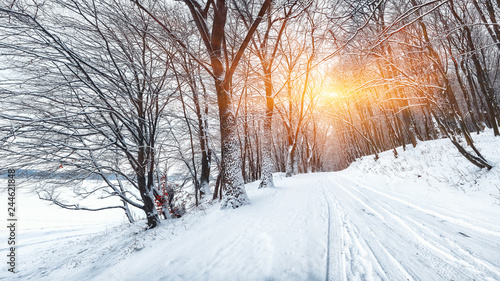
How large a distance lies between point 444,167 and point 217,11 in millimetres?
8056

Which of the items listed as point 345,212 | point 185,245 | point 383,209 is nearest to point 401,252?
point 345,212

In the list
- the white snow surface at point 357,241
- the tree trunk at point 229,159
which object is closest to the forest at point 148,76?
the tree trunk at point 229,159

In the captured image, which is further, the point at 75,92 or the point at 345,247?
the point at 75,92

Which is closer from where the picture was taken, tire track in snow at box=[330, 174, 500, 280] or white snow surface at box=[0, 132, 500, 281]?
tire track in snow at box=[330, 174, 500, 280]

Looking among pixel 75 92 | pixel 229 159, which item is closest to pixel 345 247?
pixel 229 159

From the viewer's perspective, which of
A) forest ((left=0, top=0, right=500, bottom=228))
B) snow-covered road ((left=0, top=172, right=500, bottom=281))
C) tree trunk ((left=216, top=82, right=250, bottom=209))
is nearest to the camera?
snow-covered road ((left=0, top=172, right=500, bottom=281))

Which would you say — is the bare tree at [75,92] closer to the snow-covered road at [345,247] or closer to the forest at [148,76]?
the forest at [148,76]

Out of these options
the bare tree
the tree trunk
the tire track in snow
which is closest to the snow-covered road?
the tire track in snow

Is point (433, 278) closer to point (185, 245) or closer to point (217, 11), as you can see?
point (185, 245)

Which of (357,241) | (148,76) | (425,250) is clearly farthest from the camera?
(148,76)

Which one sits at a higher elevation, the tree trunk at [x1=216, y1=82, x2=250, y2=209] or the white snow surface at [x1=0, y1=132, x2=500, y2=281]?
the tree trunk at [x1=216, y1=82, x2=250, y2=209]

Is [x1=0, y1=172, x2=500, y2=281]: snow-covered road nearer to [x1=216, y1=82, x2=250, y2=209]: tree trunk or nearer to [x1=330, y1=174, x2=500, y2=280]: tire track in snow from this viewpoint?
[x1=330, y1=174, x2=500, y2=280]: tire track in snow

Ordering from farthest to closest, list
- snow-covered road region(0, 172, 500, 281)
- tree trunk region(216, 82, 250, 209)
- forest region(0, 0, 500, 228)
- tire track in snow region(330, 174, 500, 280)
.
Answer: tree trunk region(216, 82, 250, 209) → forest region(0, 0, 500, 228) → snow-covered road region(0, 172, 500, 281) → tire track in snow region(330, 174, 500, 280)

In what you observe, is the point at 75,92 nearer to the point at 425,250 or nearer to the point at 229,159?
the point at 229,159
